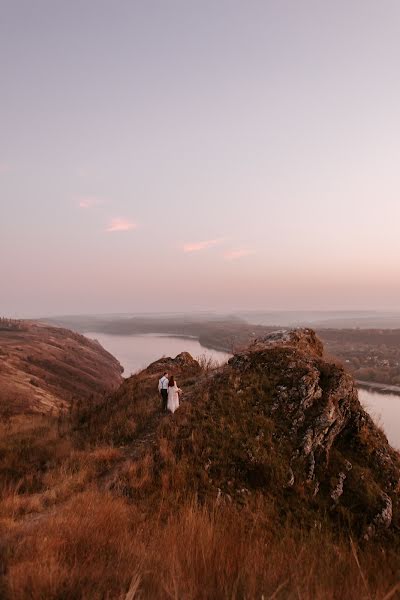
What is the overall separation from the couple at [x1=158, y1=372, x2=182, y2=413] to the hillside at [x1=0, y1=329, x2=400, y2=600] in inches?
17.2

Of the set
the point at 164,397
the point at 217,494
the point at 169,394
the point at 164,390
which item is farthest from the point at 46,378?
the point at 217,494

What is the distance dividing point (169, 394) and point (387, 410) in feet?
170

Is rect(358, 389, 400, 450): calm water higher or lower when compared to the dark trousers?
lower

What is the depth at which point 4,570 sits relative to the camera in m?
4.30

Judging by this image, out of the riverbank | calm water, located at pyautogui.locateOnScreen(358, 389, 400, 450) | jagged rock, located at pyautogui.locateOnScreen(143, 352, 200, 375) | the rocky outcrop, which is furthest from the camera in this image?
the riverbank

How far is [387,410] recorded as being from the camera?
5441 centimetres

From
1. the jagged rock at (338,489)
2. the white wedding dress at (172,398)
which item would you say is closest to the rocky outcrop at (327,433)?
the jagged rock at (338,489)

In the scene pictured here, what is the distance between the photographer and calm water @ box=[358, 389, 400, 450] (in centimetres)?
4161

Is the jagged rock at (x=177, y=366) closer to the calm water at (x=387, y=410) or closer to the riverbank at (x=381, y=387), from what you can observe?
the calm water at (x=387, y=410)

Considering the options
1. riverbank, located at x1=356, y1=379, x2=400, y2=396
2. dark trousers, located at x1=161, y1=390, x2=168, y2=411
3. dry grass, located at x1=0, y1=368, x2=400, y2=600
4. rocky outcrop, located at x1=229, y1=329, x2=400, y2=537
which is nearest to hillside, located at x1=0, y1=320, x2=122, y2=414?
dark trousers, located at x1=161, y1=390, x2=168, y2=411

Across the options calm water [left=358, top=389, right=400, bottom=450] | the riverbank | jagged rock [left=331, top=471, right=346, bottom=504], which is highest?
jagged rock [left=331, top=471, right=346, bottom=504]

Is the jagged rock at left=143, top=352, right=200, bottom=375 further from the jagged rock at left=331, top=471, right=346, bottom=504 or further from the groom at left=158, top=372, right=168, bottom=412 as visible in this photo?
the jagged rock at left=331, top=471, right=346, bottom=504

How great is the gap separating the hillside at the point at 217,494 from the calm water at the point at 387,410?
90.0 feet

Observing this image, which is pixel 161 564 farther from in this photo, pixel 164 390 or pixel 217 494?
pixel 164 390
